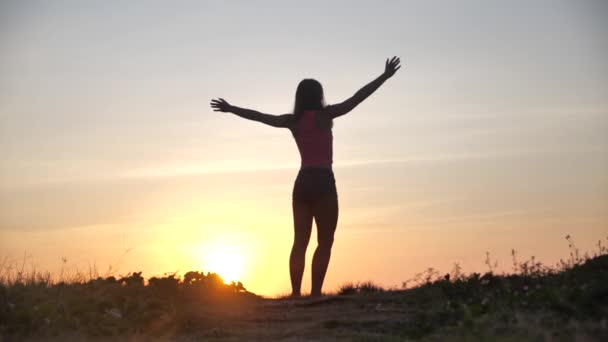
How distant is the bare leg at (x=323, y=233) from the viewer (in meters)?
10.7

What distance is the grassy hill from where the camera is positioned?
23.3 ft

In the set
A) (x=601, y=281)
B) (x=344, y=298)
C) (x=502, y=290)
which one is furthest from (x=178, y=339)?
(x=601, y=281)

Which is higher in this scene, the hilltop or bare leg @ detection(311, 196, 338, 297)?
bare leg @ detection(311, 196, 338, 297)

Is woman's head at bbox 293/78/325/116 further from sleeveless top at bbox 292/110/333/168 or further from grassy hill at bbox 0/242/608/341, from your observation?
grassy hill at bbox 0/242/608/341

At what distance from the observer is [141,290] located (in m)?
9.66

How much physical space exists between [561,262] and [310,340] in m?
4.07

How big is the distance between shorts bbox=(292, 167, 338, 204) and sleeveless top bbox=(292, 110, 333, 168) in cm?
9

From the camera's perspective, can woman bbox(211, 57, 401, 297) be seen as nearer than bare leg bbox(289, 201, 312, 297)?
Yes

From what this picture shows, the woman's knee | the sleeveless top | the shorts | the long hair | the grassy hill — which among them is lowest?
the grassy hill

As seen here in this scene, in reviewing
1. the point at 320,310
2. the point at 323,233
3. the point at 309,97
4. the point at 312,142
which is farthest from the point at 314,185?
the point at 320,310

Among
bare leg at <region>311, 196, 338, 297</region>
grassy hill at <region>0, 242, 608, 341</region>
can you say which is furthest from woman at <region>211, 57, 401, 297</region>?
grassy hill at <region>0, 242, 608, 341</region>

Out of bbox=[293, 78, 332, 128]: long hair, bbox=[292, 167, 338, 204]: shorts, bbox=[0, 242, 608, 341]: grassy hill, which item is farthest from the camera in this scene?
bbox=[293, 78, 332, 128]: long hair

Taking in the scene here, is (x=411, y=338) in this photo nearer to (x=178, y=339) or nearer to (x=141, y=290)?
(x=178, y=339)

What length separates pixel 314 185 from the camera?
416 inches
